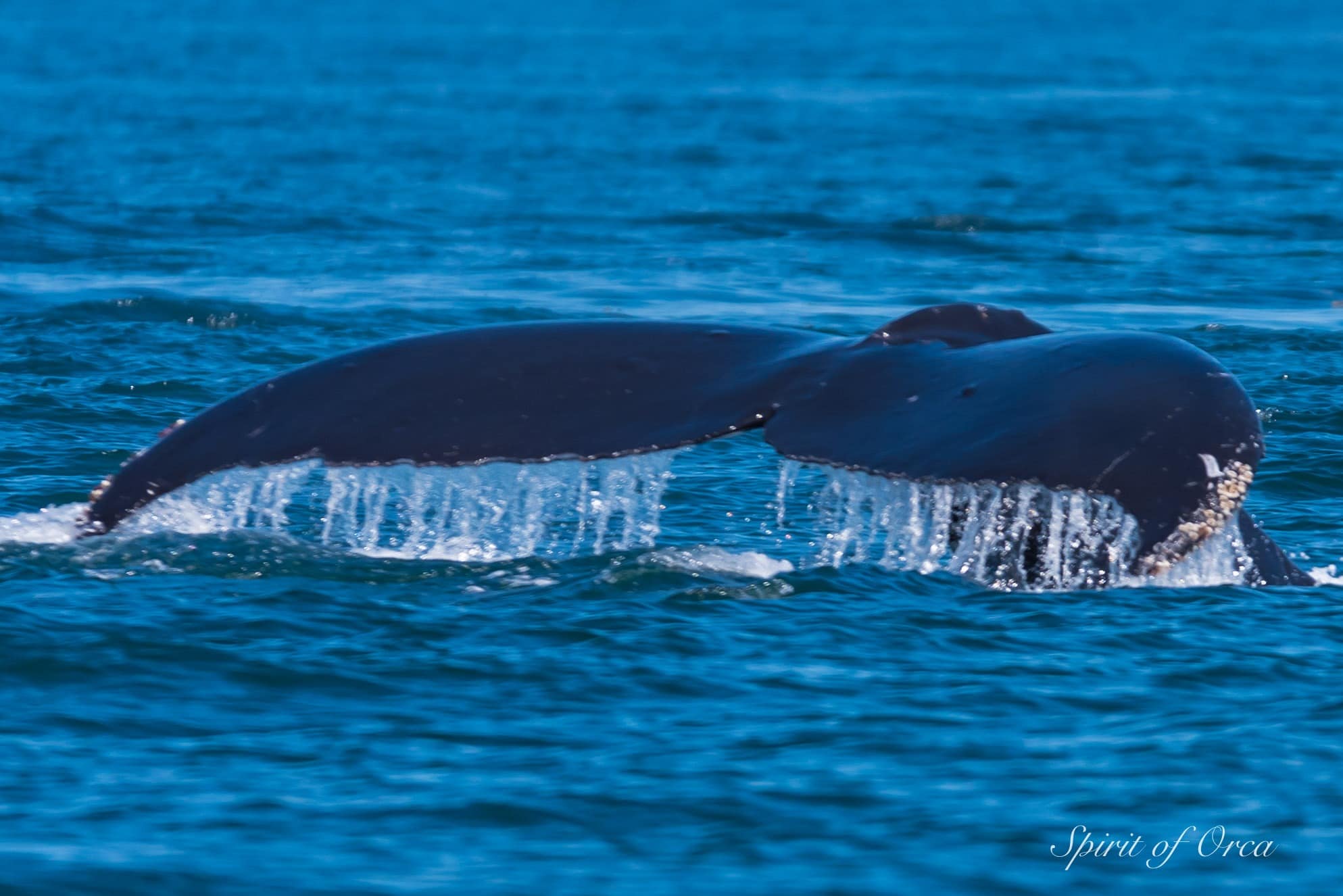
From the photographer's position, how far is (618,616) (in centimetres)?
747

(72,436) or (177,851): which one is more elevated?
(72,436)

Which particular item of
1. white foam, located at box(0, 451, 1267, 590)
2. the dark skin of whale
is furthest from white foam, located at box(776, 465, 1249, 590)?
the dark skin of whale

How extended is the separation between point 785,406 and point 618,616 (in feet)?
6.02

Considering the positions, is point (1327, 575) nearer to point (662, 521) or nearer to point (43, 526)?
point (662, 521)

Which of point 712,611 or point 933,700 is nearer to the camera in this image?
point 933,700

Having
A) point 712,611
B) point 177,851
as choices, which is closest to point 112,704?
point 177,851

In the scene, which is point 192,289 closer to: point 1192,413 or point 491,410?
point 491,410

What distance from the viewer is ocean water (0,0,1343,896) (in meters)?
5.55

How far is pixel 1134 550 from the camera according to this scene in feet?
16.7

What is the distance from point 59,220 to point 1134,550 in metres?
17.6

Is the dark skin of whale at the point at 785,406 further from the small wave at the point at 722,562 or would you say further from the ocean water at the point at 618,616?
the small wave at the point at 722,562

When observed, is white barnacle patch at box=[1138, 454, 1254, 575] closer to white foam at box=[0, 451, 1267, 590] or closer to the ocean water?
white foam at box=[0, 451, 1267, 590]

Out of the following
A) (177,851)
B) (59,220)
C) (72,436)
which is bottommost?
(177,851)

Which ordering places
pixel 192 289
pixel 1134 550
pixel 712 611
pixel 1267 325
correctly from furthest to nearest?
pixel 192 289, pixel 1267 325, pixel 712 611, pixel 1134 550
